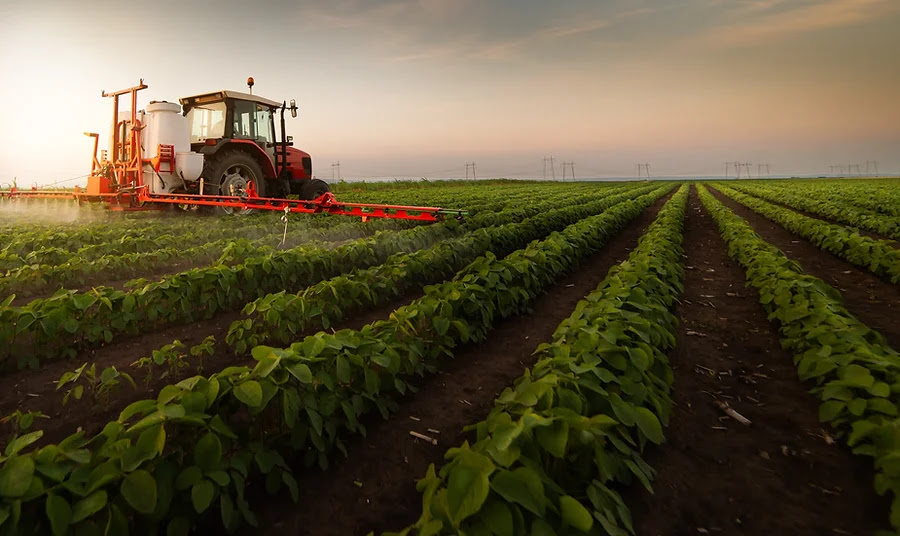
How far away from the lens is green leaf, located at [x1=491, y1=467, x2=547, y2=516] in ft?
5.49

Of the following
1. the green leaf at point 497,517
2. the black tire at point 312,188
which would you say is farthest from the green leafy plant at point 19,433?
the black tire at point 312,188

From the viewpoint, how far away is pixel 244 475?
2.24 m

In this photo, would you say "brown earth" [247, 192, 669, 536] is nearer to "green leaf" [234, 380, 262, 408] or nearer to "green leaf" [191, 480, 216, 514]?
"green leaf" [191, 480, 216, 514]

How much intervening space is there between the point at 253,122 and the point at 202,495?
12.0 metres

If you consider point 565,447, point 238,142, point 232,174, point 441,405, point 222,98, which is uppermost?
point 222,98

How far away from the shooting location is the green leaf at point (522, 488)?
1.67m

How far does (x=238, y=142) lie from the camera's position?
37.8 feet

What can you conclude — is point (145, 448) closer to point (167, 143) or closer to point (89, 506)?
point (89, 506)

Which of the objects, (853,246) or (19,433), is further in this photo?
(853,246)

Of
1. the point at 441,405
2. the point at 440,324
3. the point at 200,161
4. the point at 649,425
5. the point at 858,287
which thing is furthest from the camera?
the point at 200,161

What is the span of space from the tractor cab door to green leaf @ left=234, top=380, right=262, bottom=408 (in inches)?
433

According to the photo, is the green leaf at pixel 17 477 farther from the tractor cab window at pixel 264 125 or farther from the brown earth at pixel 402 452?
the tractor cab window at pixel 264 125

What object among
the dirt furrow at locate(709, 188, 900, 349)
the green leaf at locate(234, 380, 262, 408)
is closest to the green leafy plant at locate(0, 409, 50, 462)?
the green leaf at locate(234, 380, 262, 408)

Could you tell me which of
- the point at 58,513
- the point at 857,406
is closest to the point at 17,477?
the point at 58,513
